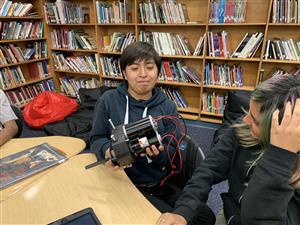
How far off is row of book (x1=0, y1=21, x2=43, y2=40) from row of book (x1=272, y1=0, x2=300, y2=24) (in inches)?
130

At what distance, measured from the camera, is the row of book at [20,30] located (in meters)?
3.04

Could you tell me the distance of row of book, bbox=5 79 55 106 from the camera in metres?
3.32

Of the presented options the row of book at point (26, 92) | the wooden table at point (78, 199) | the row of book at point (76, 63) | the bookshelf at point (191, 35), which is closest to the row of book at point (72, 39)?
the bookshelf at point (191, 35)

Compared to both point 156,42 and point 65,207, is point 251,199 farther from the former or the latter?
point 156,42

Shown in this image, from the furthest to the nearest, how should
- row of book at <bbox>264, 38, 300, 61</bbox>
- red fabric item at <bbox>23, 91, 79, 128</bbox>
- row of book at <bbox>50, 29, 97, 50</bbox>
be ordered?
row of book at <bbox>50, 29, 97, 50</bbox>
red fabric item at <bbox>23, 91, 79, 128</bbox>
row of book at <bbox>264, 38, 300, 61</bbox>

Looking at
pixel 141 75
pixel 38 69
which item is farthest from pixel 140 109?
pixel 38 69

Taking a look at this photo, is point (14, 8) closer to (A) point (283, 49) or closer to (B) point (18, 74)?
(B) point (18, 74)

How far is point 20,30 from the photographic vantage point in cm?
323

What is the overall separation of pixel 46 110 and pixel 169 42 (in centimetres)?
189

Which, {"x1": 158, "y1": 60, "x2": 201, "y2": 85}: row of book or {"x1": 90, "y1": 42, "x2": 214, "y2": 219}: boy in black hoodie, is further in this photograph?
{"x1": 158, "y1": 60, "x2": 201, "y2": 85}: row of book

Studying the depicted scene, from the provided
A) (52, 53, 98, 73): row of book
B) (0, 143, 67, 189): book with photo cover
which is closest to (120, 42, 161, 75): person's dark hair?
(0, 143, 67, 189): book with photo cover

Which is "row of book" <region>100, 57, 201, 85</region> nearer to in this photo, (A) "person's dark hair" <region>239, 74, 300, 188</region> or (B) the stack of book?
(B) the stack of book

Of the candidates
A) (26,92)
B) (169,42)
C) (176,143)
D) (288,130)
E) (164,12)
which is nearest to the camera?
(288,130)

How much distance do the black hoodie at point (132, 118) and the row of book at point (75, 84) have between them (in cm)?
255
